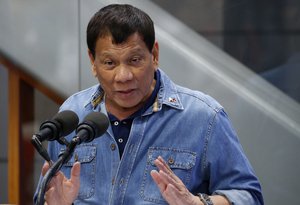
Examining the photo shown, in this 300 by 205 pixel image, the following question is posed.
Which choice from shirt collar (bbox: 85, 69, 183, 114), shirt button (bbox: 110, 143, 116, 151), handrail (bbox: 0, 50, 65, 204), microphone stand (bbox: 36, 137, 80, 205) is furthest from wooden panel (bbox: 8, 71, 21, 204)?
microphone stand (bbox: 36, 137, 80, 205)

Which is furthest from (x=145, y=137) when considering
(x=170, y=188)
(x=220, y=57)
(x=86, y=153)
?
(x=220, y=57)

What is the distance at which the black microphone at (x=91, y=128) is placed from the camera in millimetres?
1899

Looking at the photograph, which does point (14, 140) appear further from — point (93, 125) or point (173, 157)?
point (93, 125)

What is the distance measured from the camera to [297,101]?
12.3 feet

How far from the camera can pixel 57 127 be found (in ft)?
6.27

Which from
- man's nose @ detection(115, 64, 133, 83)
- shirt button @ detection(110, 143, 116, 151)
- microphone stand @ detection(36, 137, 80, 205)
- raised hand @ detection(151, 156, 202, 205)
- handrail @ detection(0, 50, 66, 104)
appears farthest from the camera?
handrail @ detection(0, 50, 66, 104)

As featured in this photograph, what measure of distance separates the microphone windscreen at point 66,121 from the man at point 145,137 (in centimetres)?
33

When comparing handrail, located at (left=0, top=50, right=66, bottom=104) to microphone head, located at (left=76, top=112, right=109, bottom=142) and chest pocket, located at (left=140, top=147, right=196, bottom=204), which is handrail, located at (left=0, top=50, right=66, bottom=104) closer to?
chest pocket, located at (left=140, top=147, right=196, bottom=204)

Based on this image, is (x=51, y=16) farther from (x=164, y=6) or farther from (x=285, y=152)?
(x=285, y=152)

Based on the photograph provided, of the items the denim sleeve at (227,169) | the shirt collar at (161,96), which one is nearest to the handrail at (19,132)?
the shirt collar at (161,96)

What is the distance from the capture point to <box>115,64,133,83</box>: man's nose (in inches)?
88.6

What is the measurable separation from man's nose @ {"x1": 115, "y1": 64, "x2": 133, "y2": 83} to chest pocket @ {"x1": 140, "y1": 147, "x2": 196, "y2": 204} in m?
0.28

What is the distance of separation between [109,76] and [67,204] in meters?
0.45

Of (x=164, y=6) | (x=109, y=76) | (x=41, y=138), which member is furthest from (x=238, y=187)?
(x=164, y=6)
